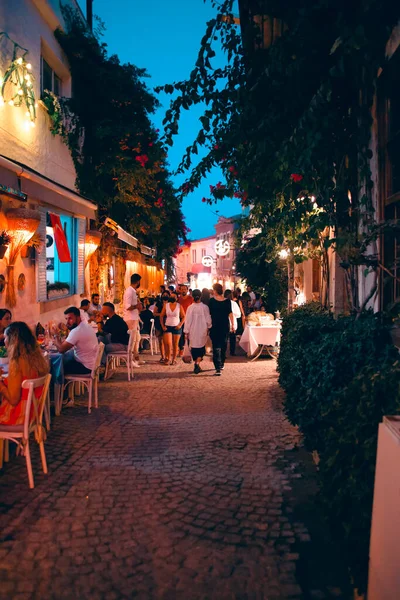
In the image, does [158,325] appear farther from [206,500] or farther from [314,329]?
[206,500]

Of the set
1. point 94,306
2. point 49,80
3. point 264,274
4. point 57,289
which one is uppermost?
point 49,80

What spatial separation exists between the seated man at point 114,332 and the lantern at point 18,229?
7.40 feet

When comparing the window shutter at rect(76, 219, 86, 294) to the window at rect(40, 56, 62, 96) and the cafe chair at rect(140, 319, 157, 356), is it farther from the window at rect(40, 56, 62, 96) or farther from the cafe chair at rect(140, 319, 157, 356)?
the window at rect(40, 56, 62, 96)

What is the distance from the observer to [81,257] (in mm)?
13617

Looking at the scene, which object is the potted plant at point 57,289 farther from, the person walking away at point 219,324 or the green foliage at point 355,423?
the green foliage at point 355,423

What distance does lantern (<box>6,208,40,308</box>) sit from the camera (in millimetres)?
8172

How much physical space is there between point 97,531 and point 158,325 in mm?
9391

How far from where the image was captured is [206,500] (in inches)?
186

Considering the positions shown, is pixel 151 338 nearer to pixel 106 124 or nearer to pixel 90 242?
pixel 90 242

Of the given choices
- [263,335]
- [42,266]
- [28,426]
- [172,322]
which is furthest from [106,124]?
[28,426]

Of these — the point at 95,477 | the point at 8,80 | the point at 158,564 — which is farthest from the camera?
the point at 8,80

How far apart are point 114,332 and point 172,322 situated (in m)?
2.21

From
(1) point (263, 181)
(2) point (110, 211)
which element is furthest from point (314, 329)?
(2) point (110, 211)

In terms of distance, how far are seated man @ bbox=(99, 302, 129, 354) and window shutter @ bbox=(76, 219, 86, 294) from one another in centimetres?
313
